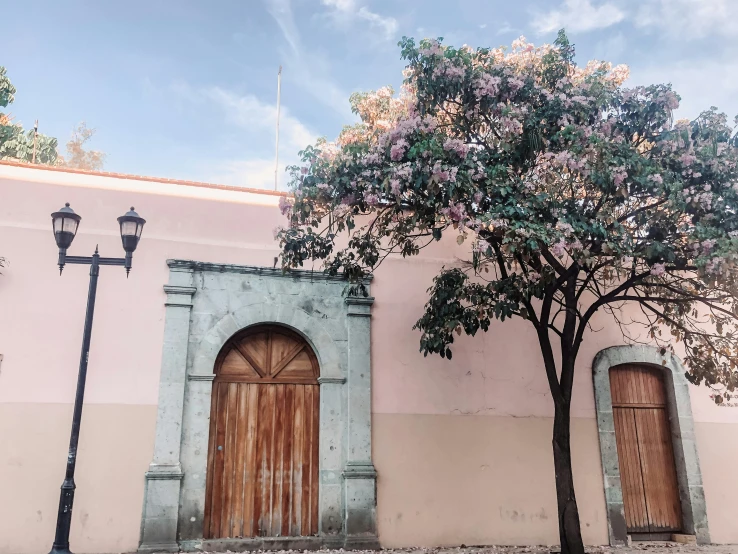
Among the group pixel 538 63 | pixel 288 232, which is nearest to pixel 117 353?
pixel 288 232

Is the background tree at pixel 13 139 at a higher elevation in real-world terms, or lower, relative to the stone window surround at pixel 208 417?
higher

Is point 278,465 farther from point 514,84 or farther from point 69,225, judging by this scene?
point 514,84

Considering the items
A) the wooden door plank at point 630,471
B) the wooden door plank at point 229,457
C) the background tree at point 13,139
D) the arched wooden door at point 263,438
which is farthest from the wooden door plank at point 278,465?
the background tree at point 13,139

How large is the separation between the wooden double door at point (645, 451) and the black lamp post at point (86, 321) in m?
6.82

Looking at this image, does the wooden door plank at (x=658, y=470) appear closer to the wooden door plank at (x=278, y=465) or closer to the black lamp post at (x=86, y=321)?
the wooden door plank at (x=278, y=465)

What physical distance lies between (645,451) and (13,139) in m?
15.7

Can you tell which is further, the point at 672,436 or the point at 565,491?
the point at 672,436

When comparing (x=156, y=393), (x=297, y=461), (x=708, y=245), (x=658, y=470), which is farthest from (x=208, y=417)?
(x=658, y=470)

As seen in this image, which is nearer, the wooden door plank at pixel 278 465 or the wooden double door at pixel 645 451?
the wooden door plank at pixel 278 465

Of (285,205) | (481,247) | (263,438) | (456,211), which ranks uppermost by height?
(285,205)

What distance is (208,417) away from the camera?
7.23m

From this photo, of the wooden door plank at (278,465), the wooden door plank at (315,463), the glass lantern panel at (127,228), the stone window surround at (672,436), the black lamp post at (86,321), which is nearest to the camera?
the black lamp post at (86,321)

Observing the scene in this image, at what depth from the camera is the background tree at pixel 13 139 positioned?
15.2 metres

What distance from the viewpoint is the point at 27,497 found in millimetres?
6520
